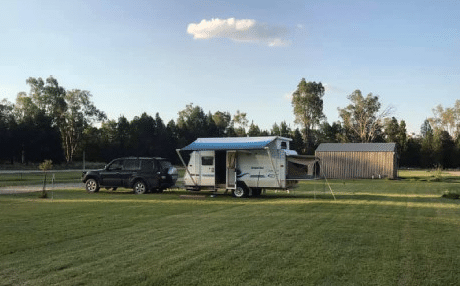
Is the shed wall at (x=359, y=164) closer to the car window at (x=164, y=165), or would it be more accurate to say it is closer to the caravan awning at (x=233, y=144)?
the caravan awning at (x=233, y=144)

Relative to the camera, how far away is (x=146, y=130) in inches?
2830

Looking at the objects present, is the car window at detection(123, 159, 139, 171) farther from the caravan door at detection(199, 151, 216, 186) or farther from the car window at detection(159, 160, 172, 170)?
the caravan door at detection(199, 151, 216, 186)

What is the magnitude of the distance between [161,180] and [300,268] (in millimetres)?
13872

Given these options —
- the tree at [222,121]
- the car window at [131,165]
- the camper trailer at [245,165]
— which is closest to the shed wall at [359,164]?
the camper trailer at [245,165]

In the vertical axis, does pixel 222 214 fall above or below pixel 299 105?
below

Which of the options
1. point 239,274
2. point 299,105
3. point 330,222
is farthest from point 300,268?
point 299,105

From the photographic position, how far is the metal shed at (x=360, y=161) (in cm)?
3719

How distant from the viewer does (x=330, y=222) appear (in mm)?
10258

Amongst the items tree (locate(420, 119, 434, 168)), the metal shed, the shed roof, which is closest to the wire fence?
the metal shed

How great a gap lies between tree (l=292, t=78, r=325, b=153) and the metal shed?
2881 cm

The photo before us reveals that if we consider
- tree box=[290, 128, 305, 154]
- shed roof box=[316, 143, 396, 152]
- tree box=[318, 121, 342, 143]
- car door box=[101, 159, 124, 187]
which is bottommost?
car door box=[101, 159, 124, 187]

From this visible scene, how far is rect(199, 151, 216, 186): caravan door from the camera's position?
18188mm

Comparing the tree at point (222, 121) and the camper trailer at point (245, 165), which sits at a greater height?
the tree at point (222, 121)

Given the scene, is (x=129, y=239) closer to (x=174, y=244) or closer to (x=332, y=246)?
(x=174, y=244)
